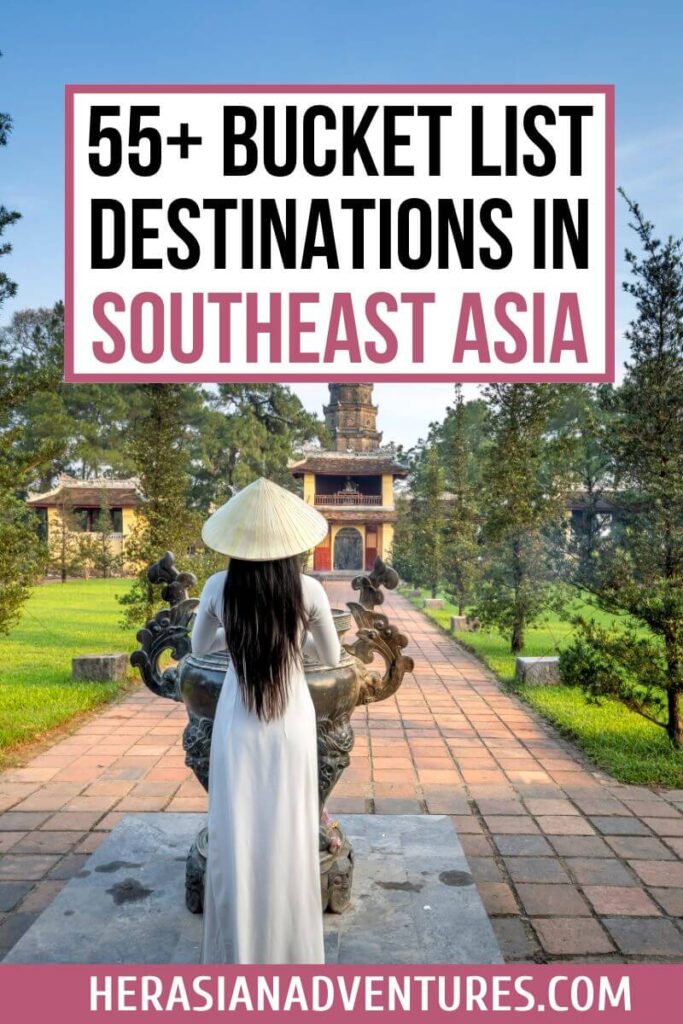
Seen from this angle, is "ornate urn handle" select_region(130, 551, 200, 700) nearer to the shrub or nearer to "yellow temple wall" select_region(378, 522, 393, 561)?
the shrub

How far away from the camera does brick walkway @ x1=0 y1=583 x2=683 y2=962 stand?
3242mm

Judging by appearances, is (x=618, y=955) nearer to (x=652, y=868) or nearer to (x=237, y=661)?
(x=652, y=868)

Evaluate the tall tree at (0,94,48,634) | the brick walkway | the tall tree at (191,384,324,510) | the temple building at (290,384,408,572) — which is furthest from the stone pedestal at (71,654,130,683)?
the temple building at (290,384,408,572)

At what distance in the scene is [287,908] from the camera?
233cm

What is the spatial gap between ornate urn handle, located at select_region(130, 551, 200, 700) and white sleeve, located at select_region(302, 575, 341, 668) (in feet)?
3.84

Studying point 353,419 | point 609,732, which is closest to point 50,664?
point 609,732

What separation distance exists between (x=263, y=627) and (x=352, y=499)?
31.9 metres

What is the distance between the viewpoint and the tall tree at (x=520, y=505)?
1095 cm

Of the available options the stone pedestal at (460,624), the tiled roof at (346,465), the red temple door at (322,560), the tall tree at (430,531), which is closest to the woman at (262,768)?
the stone pedestal at (460,624)

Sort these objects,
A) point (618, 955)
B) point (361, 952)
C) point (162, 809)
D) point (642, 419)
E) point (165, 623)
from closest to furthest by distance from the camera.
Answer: point (361, 952), point (618, 955), point (165, 623), point (162, 809), point (642, 419)

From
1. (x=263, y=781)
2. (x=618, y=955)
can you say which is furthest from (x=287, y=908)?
(x=618, y=955)

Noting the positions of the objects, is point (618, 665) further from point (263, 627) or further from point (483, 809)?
point (263, 627)

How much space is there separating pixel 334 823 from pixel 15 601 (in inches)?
138

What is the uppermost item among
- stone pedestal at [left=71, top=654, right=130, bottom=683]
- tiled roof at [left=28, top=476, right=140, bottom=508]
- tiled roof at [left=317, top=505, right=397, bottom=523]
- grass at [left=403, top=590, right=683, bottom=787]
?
tiled roof at [left=28, top=476, right=140, bottom=508]
